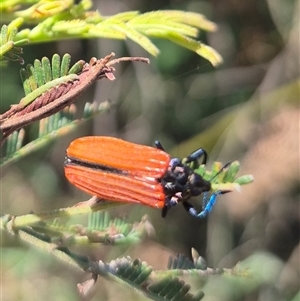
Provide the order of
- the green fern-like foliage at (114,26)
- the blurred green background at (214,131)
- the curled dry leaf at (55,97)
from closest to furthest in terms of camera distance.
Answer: the curled dry leaf at (55,97) → the green fern-like foliage at (114,26) → the blurred green background at (214,131)

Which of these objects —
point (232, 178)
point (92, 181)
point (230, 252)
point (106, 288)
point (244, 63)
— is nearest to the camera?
point (232, 178)

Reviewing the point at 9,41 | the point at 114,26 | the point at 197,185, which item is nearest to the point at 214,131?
the point at 197,185

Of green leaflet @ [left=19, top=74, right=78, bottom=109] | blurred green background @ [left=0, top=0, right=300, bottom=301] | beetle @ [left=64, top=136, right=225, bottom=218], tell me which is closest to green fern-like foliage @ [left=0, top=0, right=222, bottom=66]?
green leaflet @ [left=19, top=74, right=78, bottom=109]

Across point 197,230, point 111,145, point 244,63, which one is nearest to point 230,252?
point 197,230

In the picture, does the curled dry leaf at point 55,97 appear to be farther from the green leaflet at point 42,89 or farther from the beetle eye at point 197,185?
the beetle eye at point 197,185

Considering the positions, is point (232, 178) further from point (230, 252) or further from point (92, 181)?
point (230, 252)

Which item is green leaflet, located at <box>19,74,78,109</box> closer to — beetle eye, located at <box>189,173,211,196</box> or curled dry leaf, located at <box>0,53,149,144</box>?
curled dry leaf, located at <box>0,53,149,144</box>

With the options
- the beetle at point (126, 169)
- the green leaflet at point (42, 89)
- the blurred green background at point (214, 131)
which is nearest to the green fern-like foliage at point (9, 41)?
A: the green leaflet at point (42, 89)
